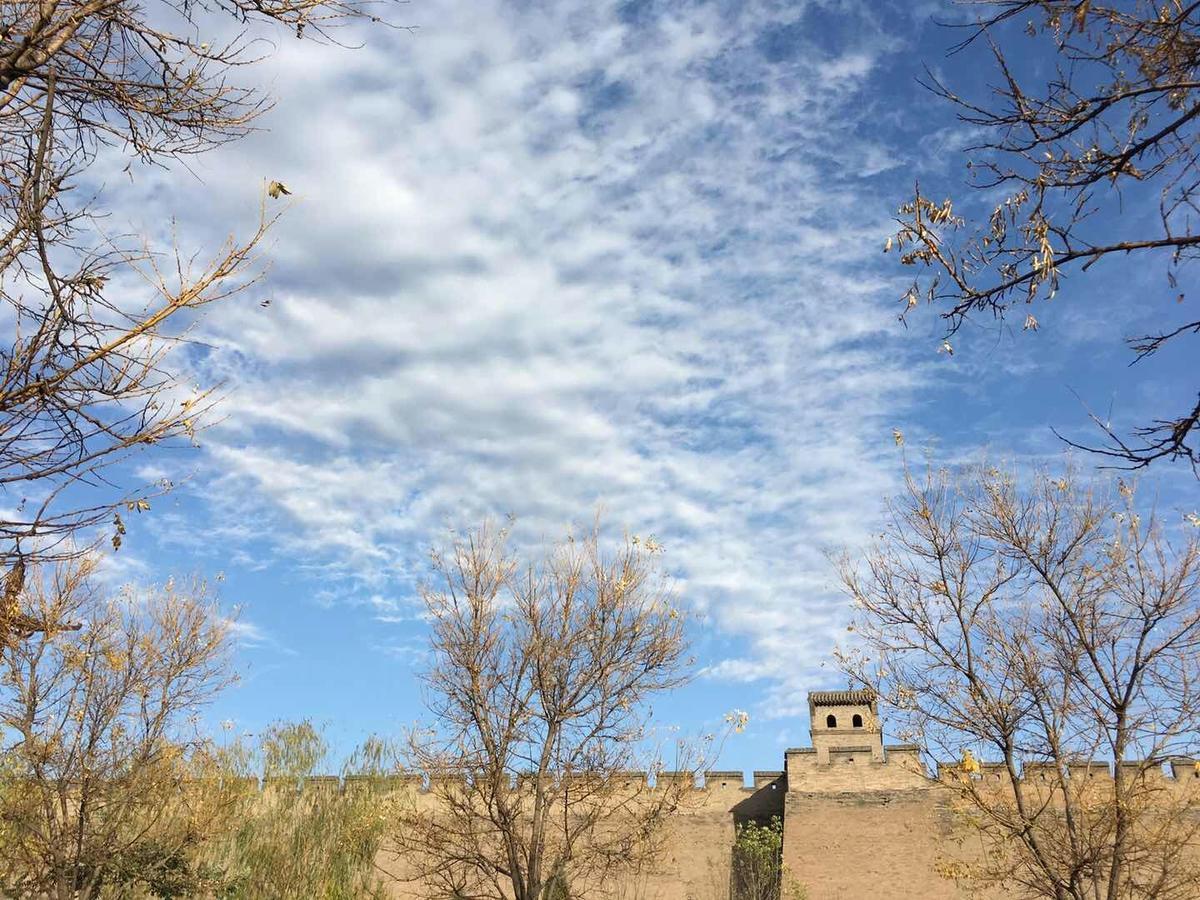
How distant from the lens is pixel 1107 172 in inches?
178

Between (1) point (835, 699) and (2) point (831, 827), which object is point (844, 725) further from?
(2) point (831, 827)

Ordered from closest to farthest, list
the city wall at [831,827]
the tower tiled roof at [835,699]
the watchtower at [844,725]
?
the city wall at [831,827] < the watchtower at [844,725] < the tower tiled roof at [835,699]

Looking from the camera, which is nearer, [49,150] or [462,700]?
[49,150]

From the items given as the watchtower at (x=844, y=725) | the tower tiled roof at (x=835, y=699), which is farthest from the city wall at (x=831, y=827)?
the tower tiled roof at (x=835, y=699)

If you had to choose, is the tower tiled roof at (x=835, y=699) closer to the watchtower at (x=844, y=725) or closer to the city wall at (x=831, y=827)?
the watchtower at (x=844, y=725)

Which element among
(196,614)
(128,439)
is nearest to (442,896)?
(196,614)

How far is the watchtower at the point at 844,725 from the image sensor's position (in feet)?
88.0

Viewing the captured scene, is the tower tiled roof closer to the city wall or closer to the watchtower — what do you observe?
the watchtower

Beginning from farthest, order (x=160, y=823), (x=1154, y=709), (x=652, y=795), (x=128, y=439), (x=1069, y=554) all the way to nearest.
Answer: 1. (x=160, y=823)
2. (x=652, y=795)
3. (x=1069, y=554)
4. (x=1154, y=709)
5. (x=128, y=439)

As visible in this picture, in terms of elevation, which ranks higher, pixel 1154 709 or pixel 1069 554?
pixel 1069 554

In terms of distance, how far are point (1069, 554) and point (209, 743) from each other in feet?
58.3

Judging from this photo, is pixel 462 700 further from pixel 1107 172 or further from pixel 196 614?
pixel 1107 172

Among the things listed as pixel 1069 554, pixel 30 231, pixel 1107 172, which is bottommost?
pixel 30 231

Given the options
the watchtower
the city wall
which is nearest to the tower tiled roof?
the watchtower
